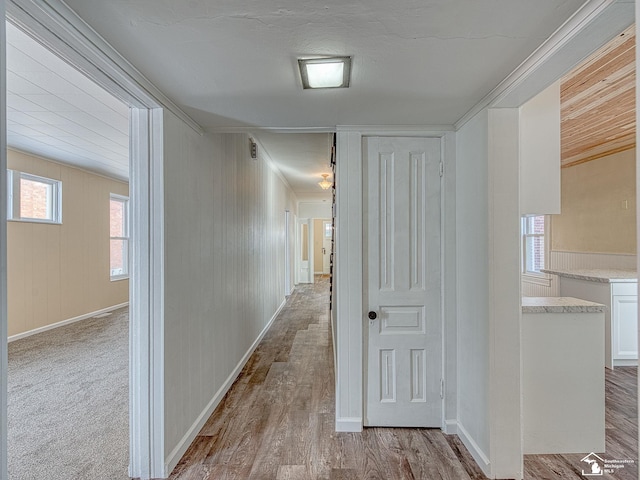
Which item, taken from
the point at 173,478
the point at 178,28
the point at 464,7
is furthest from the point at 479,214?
the point at 173,478

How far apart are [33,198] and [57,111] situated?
2.41 meters

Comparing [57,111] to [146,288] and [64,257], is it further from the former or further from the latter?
[64,257]

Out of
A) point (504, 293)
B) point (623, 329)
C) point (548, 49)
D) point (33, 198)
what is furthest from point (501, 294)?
point (33, 198)

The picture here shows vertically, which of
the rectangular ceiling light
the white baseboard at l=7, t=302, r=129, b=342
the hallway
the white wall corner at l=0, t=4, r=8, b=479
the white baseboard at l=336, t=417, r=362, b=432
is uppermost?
the rectangular ceiling light

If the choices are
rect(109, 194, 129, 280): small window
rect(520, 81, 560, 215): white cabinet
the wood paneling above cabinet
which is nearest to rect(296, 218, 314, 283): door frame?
rect(109, 194, 129, 280): small window

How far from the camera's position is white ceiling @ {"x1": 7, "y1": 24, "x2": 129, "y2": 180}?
6.63 feet

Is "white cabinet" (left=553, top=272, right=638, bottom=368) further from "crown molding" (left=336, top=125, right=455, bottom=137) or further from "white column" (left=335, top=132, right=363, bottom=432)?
"white column" (left=335, top=132, right=363, bottom=432)

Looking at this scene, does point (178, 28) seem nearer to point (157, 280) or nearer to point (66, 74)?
point (157, 280)

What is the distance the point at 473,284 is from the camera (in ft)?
6.69

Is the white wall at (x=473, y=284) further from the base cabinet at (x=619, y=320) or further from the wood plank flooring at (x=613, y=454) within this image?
the base cabinet at (x=619, y=320)

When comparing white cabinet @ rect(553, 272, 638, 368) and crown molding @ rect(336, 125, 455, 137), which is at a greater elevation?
crown molding @ rect(336, 125, 455, 137)

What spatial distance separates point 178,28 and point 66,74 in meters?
1.60

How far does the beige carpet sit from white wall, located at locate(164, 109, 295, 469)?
54 cm

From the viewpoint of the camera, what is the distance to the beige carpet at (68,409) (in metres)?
1.95
